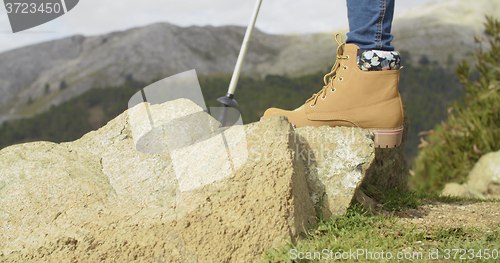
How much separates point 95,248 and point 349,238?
1.48 metres

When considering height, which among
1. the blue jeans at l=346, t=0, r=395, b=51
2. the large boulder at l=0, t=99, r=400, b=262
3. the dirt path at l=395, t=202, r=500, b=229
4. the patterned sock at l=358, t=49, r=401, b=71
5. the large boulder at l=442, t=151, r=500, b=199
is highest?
the blue jeans at l=346, t=0, r=395, b=51

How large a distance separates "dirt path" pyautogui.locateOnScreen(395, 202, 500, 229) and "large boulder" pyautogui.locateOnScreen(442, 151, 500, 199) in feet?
6.45

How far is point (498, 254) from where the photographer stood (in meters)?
1.81

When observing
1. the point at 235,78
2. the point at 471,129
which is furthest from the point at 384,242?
the point at 471,129

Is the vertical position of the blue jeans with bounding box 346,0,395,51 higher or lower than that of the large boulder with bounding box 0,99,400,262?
higher

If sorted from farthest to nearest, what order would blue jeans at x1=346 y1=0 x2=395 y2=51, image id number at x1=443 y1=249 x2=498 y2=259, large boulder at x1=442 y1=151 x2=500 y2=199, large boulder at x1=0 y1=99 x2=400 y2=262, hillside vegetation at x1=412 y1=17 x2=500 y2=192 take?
hillside vegetation at x1=412 y1=17 x2=500 y2=192
large boulder at x1=442 y1=151 x2=500 y2=199
blue jeans at x1=346 y1=0 x2=395 y2=51
large boulder at x1=0 y1=99 x2=400 y2=262
image id number at x1=443 y1=249 x2=498 y2=259

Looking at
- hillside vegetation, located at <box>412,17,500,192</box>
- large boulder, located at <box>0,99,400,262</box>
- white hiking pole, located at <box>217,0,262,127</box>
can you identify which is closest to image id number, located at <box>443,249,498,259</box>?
large boulder, located at <box>0,99,400,262</box>

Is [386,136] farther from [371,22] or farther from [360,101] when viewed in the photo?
[371,22]

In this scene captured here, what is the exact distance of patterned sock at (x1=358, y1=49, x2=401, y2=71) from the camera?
7.27 ft

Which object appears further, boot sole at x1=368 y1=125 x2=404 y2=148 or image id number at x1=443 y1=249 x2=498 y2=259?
boot sole at x1=368 y1=125 x2=404 y2=148

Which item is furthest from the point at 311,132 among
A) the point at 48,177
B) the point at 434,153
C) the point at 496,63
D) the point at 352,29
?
the point at 496,63

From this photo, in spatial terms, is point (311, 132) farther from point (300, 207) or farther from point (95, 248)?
point (95, 248)

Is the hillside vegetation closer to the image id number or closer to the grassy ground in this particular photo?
the grassy ground

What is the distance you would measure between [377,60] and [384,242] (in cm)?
114
